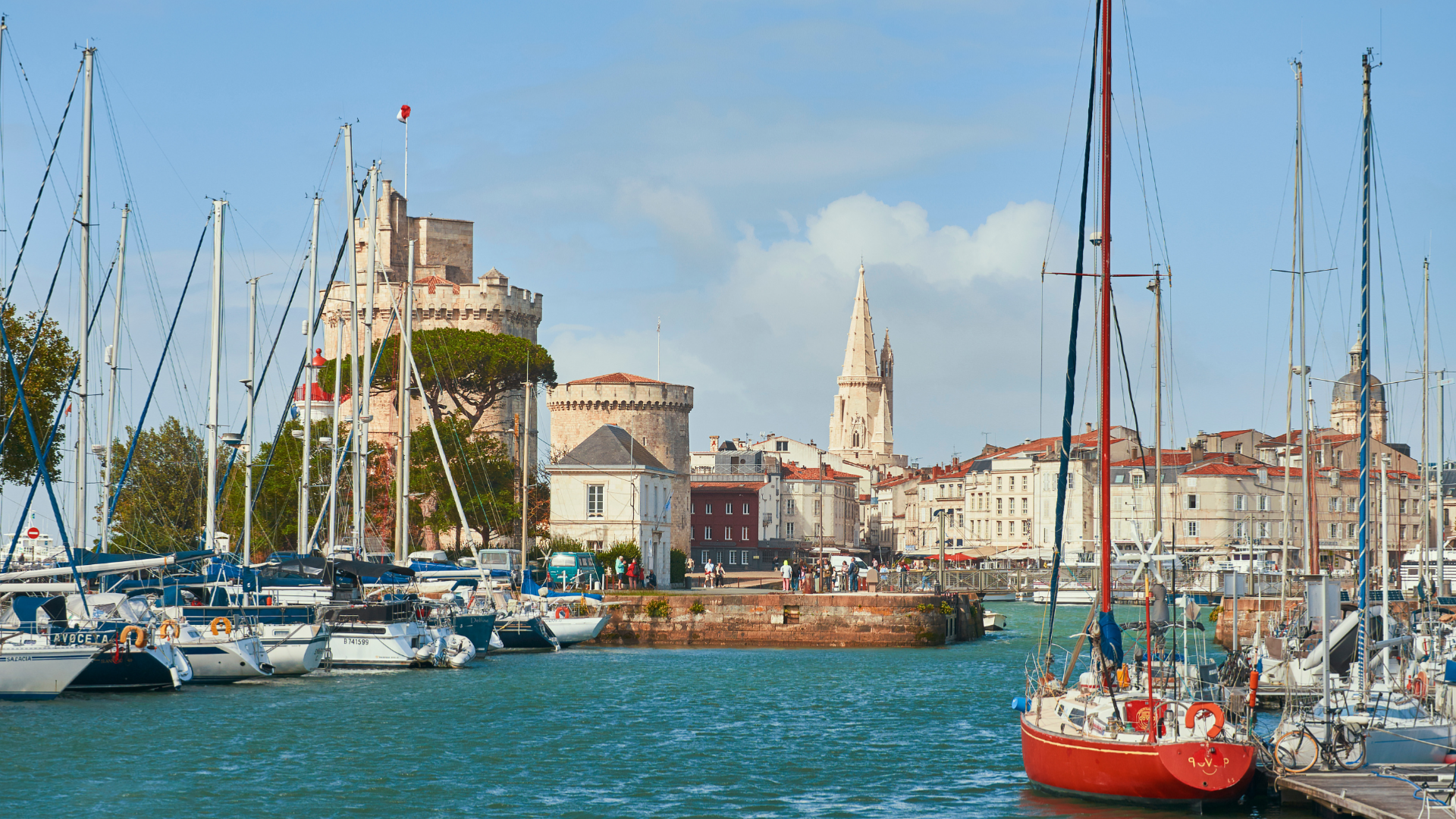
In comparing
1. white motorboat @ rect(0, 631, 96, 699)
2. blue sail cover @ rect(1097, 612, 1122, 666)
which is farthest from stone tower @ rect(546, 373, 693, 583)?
blue sail cover @ rect(1097, 612, 1122, 666)

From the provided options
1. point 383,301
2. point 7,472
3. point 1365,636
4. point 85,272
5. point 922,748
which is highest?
point 383,301

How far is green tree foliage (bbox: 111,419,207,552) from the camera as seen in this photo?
2248 inches

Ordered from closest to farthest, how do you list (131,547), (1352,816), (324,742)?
1. (1352,816)
2. (324,742)
3. (131,547)

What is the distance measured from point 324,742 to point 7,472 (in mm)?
16349

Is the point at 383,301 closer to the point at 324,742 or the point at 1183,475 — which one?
the point at 1183,475

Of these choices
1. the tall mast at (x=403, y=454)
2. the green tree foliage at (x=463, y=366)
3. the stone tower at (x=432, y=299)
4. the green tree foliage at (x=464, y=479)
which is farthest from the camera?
the stone tower at (x=432, y=299)

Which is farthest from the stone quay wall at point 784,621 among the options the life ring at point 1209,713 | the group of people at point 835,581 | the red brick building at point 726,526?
the red brick building at point 726,526

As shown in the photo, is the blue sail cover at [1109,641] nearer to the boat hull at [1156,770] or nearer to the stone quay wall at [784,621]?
the boat hull at [1156,770]

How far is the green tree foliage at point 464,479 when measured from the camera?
60531mm

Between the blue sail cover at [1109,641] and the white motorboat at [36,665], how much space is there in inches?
697

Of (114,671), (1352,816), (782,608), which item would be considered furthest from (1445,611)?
(114,671)

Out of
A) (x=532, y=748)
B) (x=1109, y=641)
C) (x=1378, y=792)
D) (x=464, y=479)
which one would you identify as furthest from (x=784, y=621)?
(x=1378, y=792)

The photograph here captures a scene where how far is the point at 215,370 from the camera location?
121ft

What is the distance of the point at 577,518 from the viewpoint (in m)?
66.4
